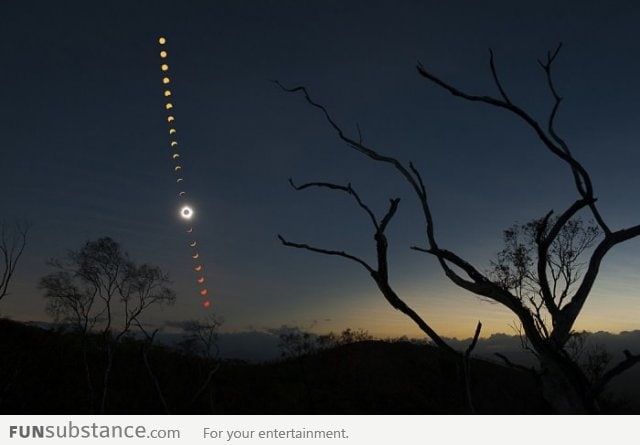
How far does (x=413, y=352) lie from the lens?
4459 cm

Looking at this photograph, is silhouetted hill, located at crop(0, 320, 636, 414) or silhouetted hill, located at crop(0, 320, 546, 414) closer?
silhouetted hill, located at crop(0, 320, 636, 414)

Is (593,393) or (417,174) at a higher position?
(417,174)

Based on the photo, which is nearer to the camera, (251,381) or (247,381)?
(247,381)

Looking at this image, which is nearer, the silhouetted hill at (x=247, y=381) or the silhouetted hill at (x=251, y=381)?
the silhouetted hill at (x=247, y=381)
